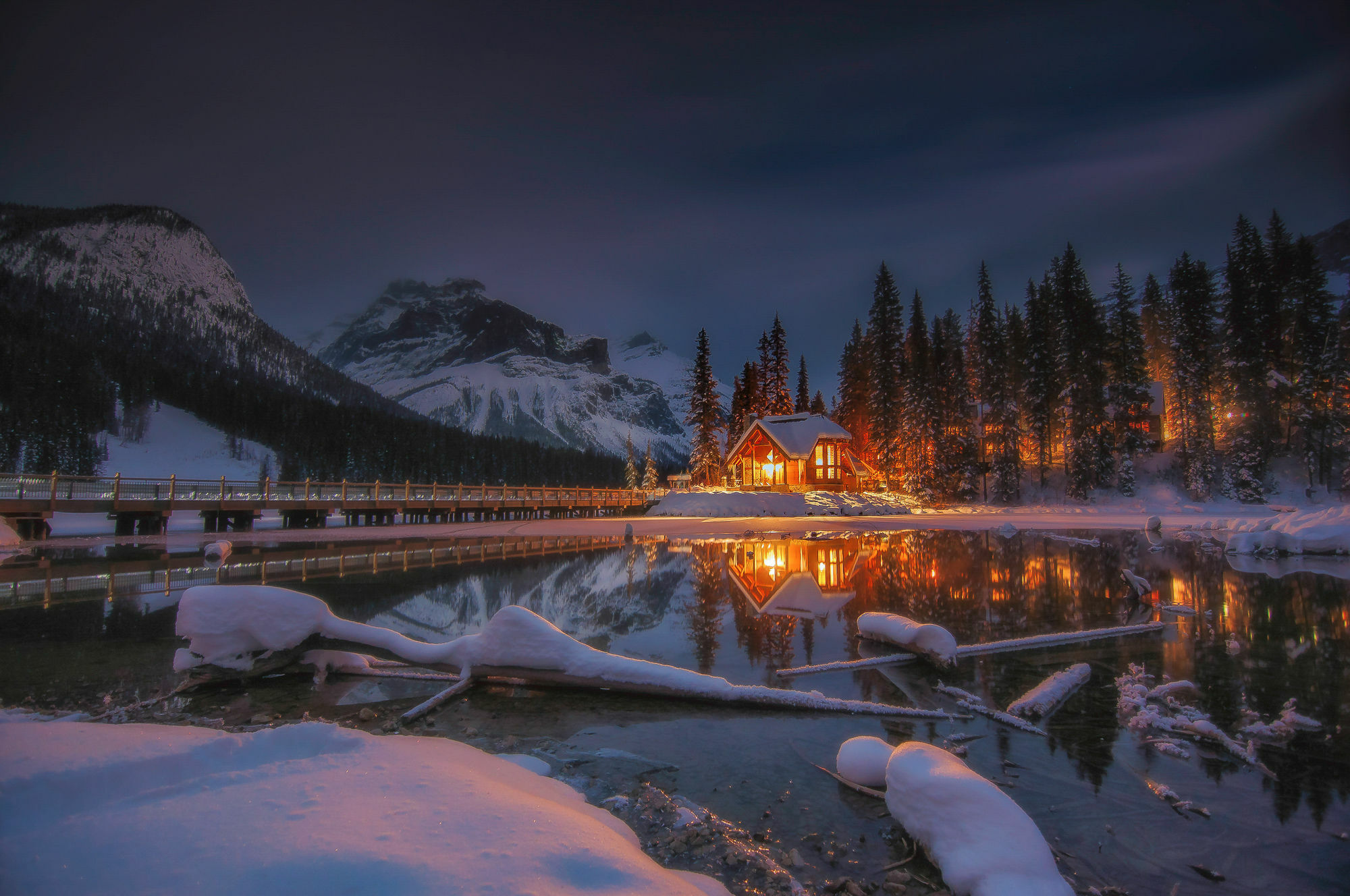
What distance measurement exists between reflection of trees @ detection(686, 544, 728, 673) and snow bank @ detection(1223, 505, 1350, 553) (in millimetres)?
17512

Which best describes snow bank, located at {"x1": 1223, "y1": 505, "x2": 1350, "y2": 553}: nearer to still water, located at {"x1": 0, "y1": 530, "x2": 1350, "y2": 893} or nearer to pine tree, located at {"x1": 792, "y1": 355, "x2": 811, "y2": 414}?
still water, located at {"x1": 0, "y1": 530, "x2": 1350, "y2": 893}

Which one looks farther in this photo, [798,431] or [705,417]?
[705,417]

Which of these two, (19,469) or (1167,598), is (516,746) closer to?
(1167,598)

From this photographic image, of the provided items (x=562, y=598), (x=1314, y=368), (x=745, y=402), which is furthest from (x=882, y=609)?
(x=745, y=402)

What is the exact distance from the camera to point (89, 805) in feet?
10.5

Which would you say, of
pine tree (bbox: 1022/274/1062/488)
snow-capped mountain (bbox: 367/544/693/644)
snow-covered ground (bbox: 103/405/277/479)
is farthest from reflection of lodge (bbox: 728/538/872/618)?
snow-covered ground (bbox: 103/405/277/479)

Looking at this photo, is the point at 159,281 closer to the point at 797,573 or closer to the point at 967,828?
the point at 797,573

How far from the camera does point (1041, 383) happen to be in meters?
47.1

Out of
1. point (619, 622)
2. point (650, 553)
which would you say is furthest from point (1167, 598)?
point (650, 553)

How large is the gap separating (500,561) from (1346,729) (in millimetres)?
18810

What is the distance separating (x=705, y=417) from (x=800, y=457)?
12.1m

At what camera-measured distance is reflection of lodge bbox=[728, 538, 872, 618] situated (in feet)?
39.2

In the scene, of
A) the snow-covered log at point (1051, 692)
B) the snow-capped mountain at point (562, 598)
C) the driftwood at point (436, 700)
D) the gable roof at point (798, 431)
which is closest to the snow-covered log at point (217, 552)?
the snow-capped mountain at point (562, 598)

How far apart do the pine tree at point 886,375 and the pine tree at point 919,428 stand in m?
2.39
